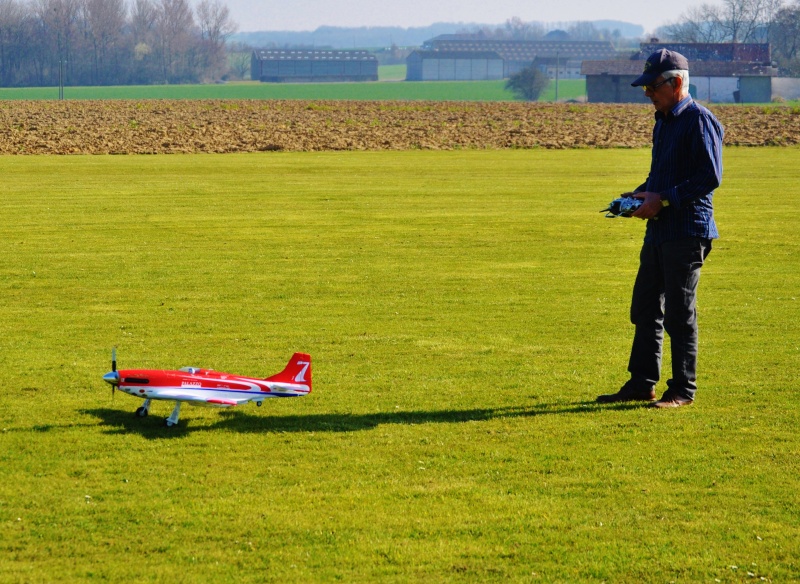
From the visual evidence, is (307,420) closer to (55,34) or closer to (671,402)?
(671,402)

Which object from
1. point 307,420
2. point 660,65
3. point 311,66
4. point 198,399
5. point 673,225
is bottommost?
point 307,420

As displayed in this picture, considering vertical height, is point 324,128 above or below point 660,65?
below

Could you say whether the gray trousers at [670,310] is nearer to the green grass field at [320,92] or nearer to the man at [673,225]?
the man at [673,225]

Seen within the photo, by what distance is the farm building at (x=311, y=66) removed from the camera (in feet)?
608

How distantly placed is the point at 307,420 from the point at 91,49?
585 ft

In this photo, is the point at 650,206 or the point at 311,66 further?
the point at 311,66

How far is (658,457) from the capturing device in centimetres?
727

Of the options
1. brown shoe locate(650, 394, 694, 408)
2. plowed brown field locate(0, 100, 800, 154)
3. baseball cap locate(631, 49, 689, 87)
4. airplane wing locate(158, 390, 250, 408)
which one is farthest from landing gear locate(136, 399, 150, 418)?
plowed brown field locate(0, 100, 800, 154)

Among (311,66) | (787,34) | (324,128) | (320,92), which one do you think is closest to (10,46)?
(311,66)

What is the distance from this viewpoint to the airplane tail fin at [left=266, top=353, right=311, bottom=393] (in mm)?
8211

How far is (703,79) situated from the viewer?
390 ft

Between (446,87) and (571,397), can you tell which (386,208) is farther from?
(446,87)

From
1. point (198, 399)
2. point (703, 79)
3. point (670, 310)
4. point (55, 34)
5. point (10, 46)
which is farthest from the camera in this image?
point (55, 34)

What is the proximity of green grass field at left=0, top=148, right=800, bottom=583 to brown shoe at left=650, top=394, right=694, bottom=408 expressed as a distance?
0.63 feet
